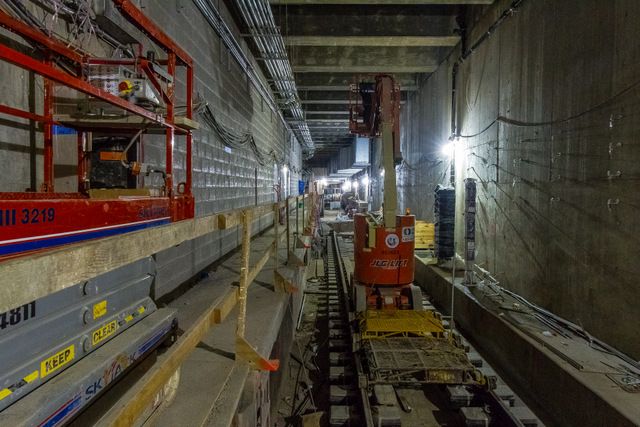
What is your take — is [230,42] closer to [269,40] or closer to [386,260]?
[269,40]

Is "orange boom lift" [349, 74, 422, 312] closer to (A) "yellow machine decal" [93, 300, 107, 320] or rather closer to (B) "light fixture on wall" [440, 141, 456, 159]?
(A) "yellow machine decal" [93, 300, 107, 320]

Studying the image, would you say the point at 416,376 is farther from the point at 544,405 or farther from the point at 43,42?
the point at 43,42

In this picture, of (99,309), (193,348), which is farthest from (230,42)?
(193,348)

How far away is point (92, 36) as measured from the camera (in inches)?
155

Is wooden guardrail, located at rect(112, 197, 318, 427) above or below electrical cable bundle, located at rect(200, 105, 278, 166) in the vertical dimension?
below

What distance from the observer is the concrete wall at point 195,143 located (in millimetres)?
3098

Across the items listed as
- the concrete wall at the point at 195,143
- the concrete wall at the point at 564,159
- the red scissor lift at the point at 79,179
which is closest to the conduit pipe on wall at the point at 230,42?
the concrete wall at the point at 195,143

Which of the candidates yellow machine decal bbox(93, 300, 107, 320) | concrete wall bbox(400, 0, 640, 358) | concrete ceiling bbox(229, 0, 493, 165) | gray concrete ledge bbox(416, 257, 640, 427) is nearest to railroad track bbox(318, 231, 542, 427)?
gray concrete ledge bbox(416, 257, 640, 427)

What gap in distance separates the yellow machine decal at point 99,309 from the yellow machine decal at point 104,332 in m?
0.09

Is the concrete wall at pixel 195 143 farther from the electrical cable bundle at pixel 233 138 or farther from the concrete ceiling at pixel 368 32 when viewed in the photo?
the concrete ceiling at pixel 368 32

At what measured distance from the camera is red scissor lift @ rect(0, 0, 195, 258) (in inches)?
74.3

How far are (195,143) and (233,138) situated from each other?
92.7 inches

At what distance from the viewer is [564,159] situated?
582 cm

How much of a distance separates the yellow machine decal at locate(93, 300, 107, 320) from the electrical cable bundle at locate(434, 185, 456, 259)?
28.3ft
